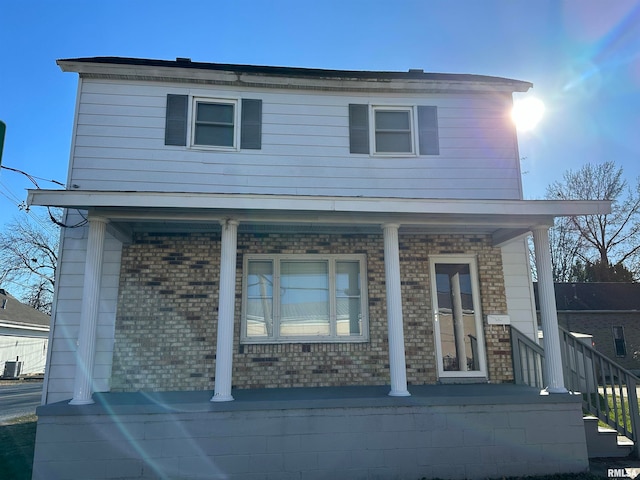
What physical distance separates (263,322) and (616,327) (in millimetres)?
21808

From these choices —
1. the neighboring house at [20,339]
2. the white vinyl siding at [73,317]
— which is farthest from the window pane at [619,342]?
the neighboring house at [20,339]

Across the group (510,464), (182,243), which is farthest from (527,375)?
(182,243)

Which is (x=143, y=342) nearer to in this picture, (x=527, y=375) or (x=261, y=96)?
(x=261, y=96)

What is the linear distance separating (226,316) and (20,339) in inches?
917

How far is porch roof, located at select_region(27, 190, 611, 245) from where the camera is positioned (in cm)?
525

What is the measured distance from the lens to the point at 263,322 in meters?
6.87

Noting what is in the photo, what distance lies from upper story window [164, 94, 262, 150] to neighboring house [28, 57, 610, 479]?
3 cm

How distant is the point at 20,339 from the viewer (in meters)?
23.2

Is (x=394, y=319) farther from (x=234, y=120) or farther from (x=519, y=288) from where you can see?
(x=234, y=120)

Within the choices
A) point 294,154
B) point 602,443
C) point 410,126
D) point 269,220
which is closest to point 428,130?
point 410,126

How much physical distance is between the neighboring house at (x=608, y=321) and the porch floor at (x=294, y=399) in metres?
18.2

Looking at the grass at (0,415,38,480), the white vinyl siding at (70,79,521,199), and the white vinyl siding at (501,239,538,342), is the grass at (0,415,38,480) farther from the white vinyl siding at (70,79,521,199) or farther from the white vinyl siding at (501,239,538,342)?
the white vinyl siding at (501,239,538,342)

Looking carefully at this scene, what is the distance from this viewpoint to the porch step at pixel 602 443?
19.2 ft

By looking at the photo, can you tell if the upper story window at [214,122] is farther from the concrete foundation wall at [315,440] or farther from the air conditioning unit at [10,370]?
the air conditioning unit at [10,370]
